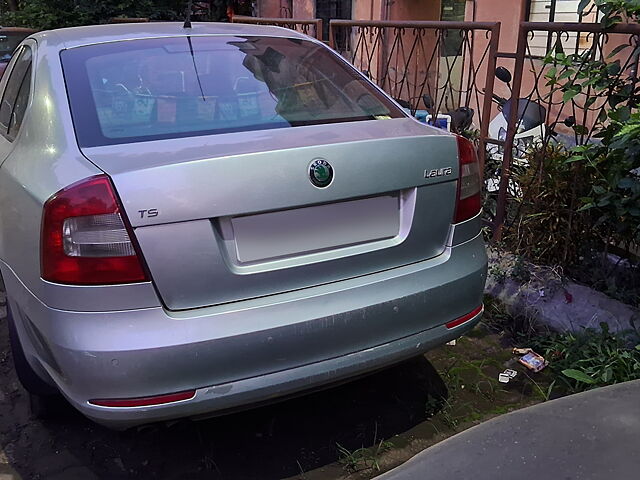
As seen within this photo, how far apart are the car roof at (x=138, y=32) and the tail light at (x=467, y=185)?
1184 millimetres

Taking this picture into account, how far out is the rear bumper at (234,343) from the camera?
2.02 meters

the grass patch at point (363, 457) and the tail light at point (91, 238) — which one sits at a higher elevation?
the tail light at point (91, 238)

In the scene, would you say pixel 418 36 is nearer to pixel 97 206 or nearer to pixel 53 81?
pixel 53 81

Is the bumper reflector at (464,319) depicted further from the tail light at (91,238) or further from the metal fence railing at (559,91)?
the metal fence railing at (559,91)

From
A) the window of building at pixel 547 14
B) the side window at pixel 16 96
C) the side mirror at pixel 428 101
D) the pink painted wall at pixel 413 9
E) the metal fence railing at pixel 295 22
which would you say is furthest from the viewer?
→ the pink painted wall at pixel 413 9

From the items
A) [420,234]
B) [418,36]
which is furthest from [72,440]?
[418,36]

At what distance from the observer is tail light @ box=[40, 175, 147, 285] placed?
6.57ft

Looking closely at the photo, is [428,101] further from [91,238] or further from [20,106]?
[91,238]

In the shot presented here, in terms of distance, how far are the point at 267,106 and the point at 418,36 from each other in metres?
2.62

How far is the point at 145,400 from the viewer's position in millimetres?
2059

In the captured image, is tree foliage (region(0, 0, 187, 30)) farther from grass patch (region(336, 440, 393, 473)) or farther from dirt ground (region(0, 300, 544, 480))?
grass patch (region(336, 440, 393, 473))

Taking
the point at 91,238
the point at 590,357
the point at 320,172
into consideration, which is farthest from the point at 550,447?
the point at 590,357

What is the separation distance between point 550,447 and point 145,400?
1252 millimetres

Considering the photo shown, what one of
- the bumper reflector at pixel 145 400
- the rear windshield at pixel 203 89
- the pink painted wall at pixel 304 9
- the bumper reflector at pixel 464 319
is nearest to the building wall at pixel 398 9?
the pink painted wall at pixel 304 9
